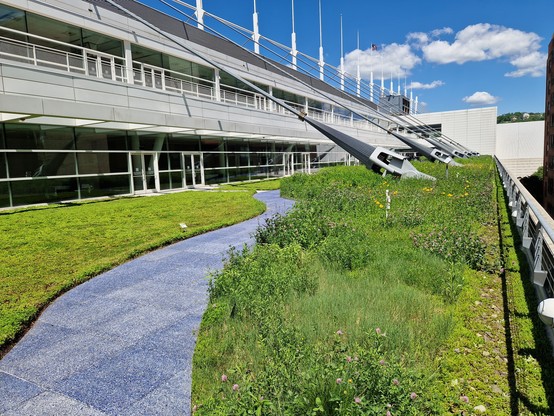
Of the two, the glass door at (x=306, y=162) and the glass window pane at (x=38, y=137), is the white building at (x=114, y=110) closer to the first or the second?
the glass window pane at (x=38, y=137)

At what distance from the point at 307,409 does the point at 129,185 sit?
63.5ft

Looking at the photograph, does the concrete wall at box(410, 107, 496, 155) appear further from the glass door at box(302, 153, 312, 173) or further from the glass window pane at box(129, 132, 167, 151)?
the glass window pane at box(129, 132, 167, 151)

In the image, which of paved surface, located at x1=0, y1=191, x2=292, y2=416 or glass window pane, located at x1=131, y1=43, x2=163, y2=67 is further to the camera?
glass window pane, located at x1=131, y1=43, x2=163, y2=67

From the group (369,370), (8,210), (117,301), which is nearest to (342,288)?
(369,370)

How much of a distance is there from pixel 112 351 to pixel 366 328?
110 inches

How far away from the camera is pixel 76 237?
9492 mm

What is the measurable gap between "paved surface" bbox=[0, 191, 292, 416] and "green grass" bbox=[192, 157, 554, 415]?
34 cm

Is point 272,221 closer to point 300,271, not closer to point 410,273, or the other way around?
point 300,271

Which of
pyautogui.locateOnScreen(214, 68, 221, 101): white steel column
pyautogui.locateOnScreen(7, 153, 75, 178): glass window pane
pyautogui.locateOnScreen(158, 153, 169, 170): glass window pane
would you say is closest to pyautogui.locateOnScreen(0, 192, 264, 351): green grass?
pyautogui.locateOnScreen(7, 153, 75, 178): glass window pane

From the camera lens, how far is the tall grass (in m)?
2.62

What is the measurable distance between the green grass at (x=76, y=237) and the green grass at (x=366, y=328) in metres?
2.85

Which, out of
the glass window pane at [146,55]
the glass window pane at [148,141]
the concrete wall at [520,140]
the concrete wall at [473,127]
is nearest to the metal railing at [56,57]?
the glass window pane at [146,55]

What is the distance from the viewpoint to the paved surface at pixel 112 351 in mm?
3266

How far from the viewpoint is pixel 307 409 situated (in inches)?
98.2
